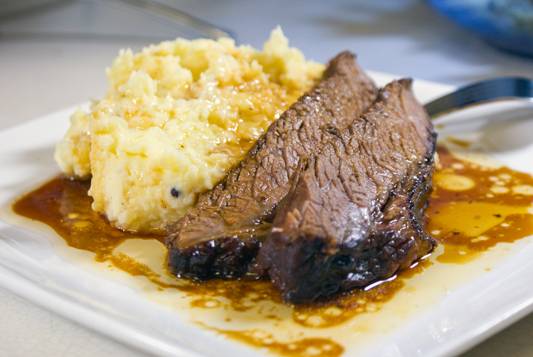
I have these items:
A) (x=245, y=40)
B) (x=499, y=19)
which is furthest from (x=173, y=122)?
(x=245, y=40)

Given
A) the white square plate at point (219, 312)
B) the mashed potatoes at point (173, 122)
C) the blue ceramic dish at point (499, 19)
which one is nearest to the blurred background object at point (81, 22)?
the blue ceramic dish at point (499, 19)

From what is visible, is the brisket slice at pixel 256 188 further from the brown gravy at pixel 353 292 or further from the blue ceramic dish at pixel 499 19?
the blue ceramic dish at pixel 499 19

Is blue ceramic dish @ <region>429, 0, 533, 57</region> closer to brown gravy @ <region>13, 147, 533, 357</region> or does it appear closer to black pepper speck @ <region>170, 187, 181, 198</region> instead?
brown gravy @ <region>13, 147, 533, 357</region>

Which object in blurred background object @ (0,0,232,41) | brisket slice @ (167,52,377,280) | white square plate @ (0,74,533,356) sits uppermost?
blurred background object @ (0,0,232,41)

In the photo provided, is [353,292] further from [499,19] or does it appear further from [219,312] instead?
[499,19]

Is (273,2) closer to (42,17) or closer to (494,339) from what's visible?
(42,17)

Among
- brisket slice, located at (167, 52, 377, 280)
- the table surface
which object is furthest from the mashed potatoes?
the table surface
